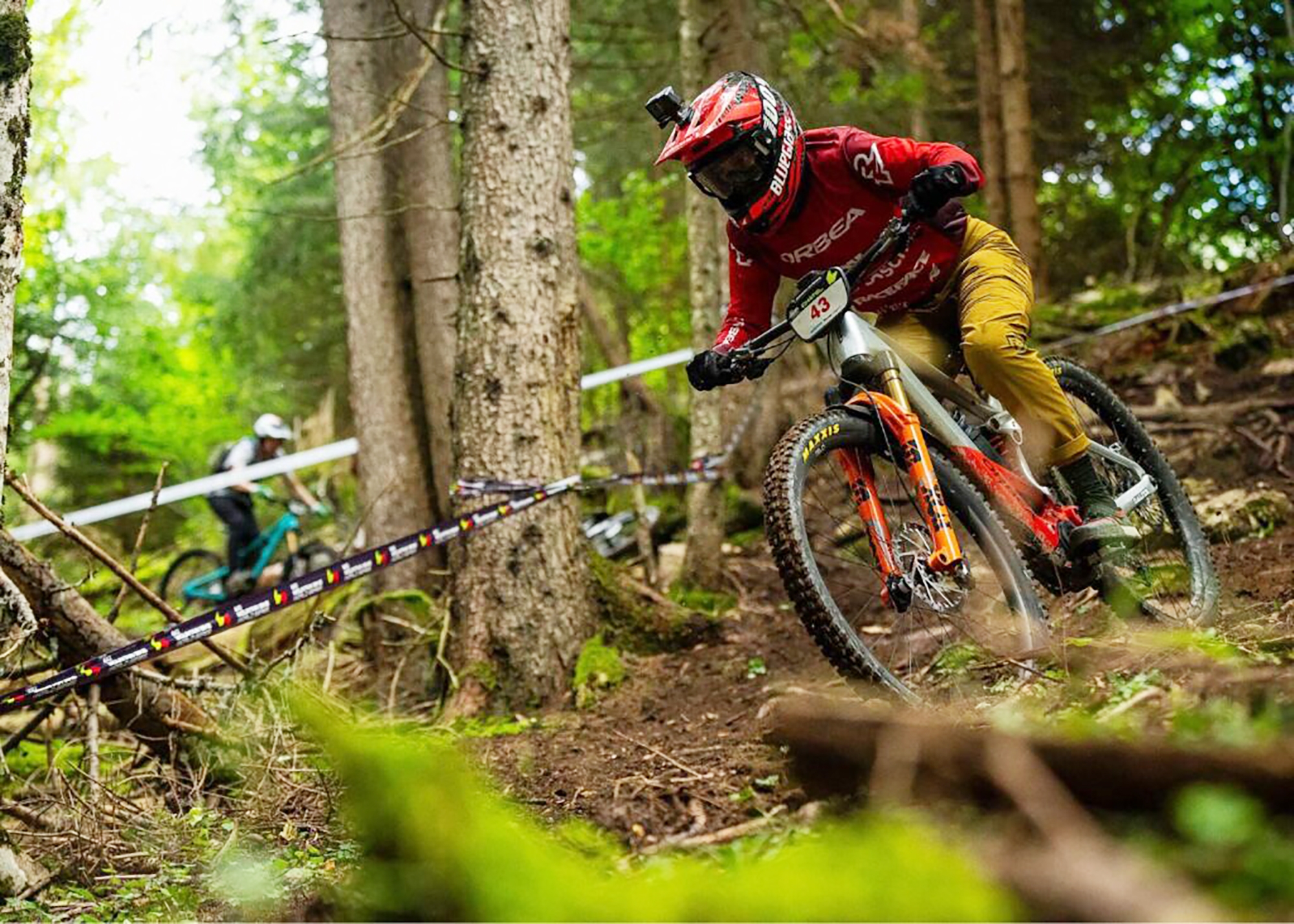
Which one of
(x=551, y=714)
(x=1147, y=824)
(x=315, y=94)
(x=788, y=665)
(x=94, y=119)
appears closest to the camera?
(x=1147, y=824)

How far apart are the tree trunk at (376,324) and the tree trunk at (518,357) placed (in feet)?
9.21

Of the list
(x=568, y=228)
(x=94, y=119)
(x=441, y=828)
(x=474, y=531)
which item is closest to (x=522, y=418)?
(x=474, y=531)

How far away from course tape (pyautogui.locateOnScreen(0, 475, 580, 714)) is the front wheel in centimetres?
171

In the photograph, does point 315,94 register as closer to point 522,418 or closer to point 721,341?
point 522,418

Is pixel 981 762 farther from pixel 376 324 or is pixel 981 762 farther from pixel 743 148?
pixel 376 324

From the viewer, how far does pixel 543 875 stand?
125 centimetres

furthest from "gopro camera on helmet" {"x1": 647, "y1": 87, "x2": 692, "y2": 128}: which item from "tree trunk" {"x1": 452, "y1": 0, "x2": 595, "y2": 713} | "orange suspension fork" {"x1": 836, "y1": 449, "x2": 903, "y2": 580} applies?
"tree trunk" {"x1": 452, "y1": 0, "x2": 595, "y2": 713}

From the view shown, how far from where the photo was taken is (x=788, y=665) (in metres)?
5.43

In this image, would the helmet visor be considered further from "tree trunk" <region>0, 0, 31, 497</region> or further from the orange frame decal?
"tree trunk" <region>0, 0, 31, 497</region>

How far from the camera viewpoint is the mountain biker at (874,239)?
3.74m

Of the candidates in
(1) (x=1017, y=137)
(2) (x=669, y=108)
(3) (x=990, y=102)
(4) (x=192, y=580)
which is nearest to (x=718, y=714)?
(2) (x=669, y=108)

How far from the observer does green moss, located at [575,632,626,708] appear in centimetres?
509

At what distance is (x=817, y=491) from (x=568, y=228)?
2380 millimetres

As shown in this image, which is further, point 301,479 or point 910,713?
point 301,479
